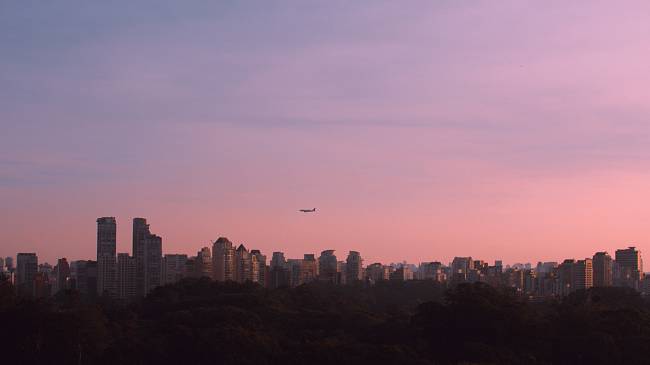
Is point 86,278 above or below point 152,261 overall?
below

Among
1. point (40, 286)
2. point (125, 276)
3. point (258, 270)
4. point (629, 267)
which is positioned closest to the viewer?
point (40, 286)

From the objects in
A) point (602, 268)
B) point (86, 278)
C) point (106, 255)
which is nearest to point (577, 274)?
point (602, 268)

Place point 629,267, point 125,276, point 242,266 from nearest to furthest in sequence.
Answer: point 125,276, point 242,266, point 629,267

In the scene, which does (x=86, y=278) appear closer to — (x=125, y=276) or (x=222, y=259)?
(x=125, y=276)

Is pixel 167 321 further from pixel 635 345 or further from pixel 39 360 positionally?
pixel 635 345

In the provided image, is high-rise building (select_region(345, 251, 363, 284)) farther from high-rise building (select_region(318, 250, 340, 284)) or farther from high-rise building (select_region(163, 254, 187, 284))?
high-rise building (select_region(163, 254, 187, 284))

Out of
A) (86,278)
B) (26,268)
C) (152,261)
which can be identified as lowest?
(86,278)

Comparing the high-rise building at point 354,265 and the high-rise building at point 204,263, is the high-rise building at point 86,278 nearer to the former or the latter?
the high-rise building at point 204,263
